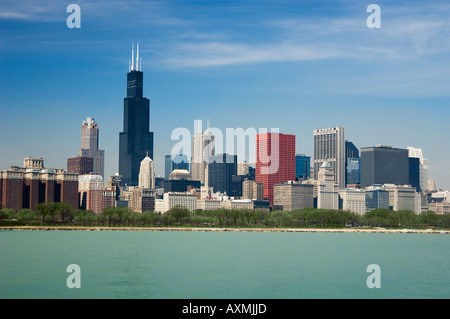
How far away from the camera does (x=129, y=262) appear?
70.6m

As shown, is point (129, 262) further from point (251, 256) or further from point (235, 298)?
point (235, 298)

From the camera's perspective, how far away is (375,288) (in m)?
54.7
